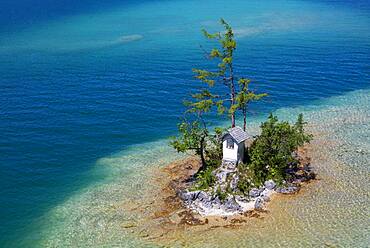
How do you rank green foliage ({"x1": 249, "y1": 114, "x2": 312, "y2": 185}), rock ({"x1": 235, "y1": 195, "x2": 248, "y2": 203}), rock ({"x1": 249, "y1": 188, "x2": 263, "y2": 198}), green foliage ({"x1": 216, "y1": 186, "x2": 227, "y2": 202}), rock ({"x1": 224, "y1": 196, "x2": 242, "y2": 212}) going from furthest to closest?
green foliage ({"x1": 249, "y1": 114, "x2": 312, "y2": 185}) < rock ({"x1": 249, "y1": 188, "x2": 263, "y2": 198}) < rock ({"x1": 235, "y1": 195, "x2": 248, "y2": 203}) < green foliage ({"x1": 216, "y1": 186, "x2": 227, "y2": 202}) < rock ({"x1": 224, "y1": 196, "x2": 242, "y2": 212})

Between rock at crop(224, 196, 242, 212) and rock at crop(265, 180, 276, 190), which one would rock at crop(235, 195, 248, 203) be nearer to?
rock at crop(224, 196, 242, 212)

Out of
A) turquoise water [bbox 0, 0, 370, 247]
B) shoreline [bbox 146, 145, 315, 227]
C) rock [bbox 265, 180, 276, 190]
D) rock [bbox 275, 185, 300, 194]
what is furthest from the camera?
turquoise water [bbox 0, 0, 370, 247]

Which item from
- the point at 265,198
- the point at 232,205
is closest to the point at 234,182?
the point at 232,205

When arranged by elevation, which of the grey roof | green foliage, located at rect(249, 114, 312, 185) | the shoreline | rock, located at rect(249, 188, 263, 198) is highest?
the grey roof

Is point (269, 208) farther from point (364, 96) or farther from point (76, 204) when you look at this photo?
point (364, 96)

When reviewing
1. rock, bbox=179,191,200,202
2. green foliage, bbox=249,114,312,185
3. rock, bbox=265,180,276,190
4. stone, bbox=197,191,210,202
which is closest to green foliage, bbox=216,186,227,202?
stone, bbox=197,191,210,202

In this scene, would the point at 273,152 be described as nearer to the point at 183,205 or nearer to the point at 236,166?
the point at 236,166

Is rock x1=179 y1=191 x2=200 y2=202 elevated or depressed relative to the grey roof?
depressed
